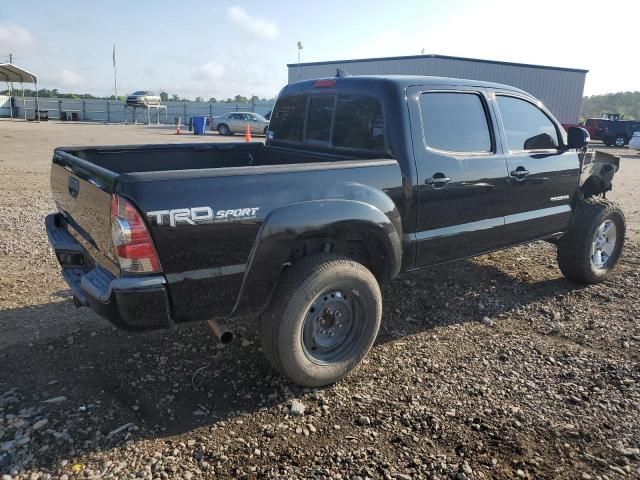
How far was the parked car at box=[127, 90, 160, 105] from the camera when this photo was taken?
40.0 m

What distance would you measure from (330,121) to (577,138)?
7.74 ft

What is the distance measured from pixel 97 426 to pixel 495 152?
3.46m

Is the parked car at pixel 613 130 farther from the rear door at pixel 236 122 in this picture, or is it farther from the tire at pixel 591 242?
the tire at pixel 591 242

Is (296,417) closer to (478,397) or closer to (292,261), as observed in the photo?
A: (292,261)

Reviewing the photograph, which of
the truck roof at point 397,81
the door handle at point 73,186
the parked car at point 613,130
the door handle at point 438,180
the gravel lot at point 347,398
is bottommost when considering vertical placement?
the gravel lot at point 347,398

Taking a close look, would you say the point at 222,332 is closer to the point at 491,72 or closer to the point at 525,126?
the point at 525,126

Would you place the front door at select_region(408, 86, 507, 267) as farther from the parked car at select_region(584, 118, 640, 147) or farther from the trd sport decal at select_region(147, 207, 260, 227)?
the parked car at select_region(584, 118, 640, 147)

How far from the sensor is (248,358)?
11.8ft

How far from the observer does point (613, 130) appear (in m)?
30.3

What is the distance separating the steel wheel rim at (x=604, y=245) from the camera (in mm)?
5223

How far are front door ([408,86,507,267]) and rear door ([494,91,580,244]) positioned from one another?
0.55 feet

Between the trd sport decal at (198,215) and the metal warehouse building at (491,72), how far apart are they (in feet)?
97.0

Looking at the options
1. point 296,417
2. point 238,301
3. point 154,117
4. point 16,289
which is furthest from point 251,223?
point 154,117

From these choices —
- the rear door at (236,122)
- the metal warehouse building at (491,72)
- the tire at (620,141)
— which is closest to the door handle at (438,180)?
the rear door at (236,122)
